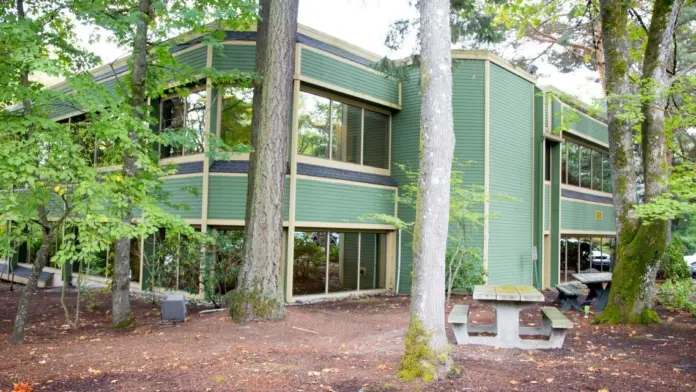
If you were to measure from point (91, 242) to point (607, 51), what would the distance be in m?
9.85

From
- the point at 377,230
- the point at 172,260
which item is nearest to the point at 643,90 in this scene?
the point at 377,230

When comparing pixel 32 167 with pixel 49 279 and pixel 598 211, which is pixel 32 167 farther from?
pixel 598 211

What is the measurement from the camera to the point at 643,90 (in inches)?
371

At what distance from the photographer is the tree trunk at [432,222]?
5422 millimetres

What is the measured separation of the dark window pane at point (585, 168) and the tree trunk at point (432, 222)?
54.2ft

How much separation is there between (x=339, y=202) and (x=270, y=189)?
14.4 feet

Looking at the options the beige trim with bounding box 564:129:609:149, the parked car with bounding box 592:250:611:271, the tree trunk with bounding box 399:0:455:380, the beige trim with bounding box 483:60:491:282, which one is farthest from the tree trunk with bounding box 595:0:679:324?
the parked car with bounding box 592:250:611:271

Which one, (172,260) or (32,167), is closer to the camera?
(32,167)

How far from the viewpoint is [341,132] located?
46.1 ft

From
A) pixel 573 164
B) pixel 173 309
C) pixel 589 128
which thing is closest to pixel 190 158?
pixel 173 309

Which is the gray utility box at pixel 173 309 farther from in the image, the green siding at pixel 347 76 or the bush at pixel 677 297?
the bush at pixel 677 297

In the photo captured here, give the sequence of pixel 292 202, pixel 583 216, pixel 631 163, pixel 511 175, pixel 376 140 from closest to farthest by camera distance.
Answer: pixel 631 163, pixel 292 202, pixel 376 140, pixel 511 175, pixel 583 216

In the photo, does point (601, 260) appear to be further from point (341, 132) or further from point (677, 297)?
point (341, 132)

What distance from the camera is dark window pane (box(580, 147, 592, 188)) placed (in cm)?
2042
